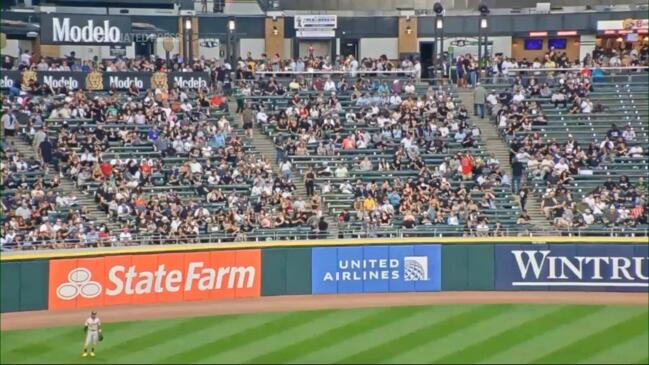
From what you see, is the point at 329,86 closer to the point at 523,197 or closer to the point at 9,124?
the point at 523,197

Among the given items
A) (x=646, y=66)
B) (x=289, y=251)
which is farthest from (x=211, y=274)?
(x=646, y=66)

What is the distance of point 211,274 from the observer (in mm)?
40156

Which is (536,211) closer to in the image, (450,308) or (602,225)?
(602,225)

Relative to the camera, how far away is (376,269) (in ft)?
136

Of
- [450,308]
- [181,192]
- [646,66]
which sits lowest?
[450,308]

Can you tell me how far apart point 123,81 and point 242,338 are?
1448 centimetres

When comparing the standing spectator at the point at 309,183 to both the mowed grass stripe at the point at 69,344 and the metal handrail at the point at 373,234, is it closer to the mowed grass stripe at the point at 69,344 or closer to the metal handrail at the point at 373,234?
the metal handrail at the point at 373,234

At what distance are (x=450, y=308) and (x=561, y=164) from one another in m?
8.29

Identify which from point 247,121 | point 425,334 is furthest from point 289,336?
point 247,121

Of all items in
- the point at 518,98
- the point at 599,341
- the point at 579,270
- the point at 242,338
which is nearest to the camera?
the point at 599,341

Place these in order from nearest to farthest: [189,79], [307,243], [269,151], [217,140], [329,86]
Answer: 1. [307,243]
2. [217,140]
3. [269,151]
4. [189,79]
5. [329,86]

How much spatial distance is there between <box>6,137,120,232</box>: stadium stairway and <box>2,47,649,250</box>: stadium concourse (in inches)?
2.2

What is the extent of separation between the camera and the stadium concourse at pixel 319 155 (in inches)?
1638

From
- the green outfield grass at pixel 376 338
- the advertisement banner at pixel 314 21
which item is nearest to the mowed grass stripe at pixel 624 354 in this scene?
the green outfield grass at pixel 376 338
